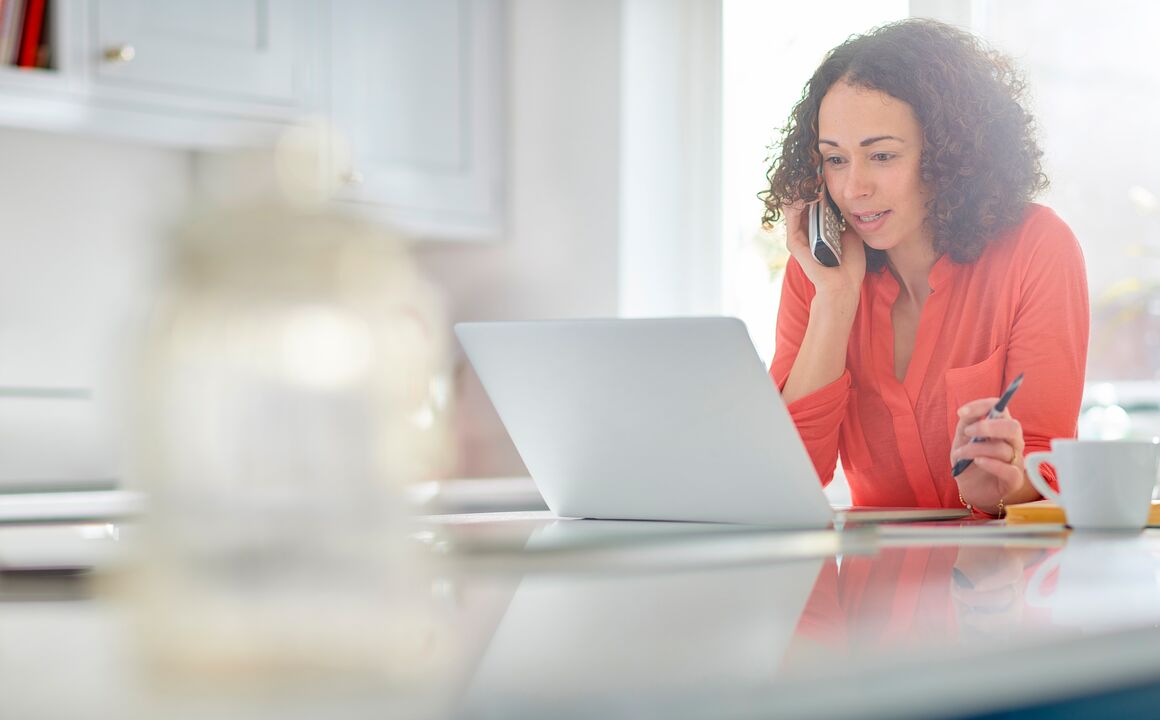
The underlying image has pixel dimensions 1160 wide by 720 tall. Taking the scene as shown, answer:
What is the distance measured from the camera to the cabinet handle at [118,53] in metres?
2.48

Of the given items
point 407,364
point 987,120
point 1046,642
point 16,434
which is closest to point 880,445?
point 987,120

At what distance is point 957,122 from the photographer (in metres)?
1.84

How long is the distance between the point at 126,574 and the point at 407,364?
0.10 meters

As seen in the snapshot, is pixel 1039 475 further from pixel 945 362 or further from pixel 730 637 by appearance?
pixel 730 637

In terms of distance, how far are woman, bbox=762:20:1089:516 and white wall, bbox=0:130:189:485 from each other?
57.6 inches

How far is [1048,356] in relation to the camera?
1627 millimetres

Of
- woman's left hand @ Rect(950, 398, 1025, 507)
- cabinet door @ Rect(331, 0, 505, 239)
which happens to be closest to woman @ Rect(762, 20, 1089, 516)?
woman's left hand @ Rect(950, 398, 1025, 507)

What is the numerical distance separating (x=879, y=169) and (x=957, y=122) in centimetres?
13

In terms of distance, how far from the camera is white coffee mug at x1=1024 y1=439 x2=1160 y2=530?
3.41 feet

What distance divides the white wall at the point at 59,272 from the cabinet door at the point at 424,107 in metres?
0.46

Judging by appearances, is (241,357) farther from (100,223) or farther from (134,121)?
(100,223)

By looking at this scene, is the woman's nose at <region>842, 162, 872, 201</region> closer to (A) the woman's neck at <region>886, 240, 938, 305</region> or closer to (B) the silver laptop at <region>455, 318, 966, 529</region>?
(A) the woman's neck at <region>886, 240, 938, 305</region>

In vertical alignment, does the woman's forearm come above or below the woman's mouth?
below

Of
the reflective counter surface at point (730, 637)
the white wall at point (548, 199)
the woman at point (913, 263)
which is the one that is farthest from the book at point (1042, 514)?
the white wall at point (548, 199)
